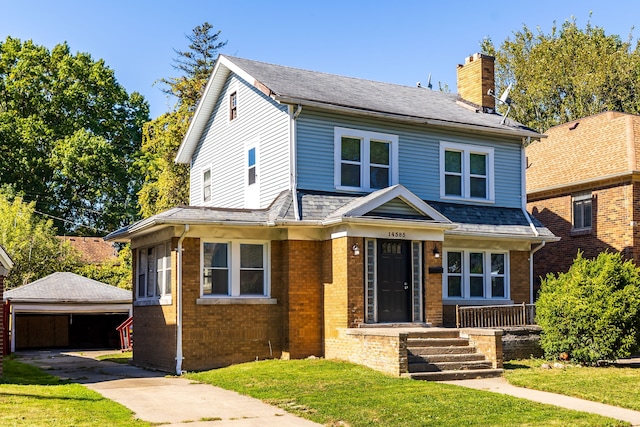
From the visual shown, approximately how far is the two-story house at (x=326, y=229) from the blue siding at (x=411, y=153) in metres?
0.04

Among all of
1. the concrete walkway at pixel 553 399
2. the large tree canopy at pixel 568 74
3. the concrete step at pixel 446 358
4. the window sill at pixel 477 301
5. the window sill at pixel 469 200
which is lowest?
the concrete walkway at pixel 553 399

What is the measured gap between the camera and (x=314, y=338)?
746 inches

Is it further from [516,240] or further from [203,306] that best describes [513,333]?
[203,306]

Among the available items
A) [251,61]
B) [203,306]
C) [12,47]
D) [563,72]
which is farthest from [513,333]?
[12,47]

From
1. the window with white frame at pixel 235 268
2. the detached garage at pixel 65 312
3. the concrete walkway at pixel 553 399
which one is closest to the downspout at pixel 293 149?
the window with white frame at pixel 235 268

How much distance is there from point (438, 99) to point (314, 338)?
33.3ft

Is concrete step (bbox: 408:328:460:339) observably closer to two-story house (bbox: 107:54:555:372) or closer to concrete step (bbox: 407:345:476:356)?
concrete step (bbox: 407:345:476:356)

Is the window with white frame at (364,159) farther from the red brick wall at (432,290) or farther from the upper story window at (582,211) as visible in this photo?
the upper story window at (582,211)

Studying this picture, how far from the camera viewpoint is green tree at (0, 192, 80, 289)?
39.1 m

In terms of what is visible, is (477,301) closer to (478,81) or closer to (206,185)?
(478,81)

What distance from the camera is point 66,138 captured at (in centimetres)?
5175

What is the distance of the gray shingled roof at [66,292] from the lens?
30516 millimetres

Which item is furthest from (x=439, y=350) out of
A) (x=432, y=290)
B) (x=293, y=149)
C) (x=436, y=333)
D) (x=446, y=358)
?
(x=293, y=149)

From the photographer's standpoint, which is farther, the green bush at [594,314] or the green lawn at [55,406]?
the green bush at [594,314]
